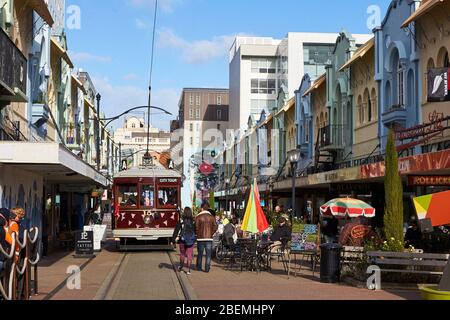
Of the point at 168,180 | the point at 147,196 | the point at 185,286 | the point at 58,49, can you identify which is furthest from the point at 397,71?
the point at 185,286

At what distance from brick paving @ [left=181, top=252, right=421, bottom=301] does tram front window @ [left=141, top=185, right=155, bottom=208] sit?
28.4 feet

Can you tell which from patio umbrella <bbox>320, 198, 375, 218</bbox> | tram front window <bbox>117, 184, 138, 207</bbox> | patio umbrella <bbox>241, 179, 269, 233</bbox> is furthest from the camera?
tram front window <bbox>117, 184, 138, 207</bbox>

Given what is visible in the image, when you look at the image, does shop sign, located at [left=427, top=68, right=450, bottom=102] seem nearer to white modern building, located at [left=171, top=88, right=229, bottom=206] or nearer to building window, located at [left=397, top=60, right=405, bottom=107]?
building window, located at [left=397, top=60, right=405, bottom=107]

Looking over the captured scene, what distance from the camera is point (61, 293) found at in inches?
528

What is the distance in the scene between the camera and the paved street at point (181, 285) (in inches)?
511

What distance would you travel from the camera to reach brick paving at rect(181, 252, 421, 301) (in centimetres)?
1290

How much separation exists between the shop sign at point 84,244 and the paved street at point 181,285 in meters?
2.17

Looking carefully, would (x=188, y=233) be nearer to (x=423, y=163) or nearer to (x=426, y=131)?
(x=423, y=163)

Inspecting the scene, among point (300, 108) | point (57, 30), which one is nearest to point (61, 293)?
point (57, 30)

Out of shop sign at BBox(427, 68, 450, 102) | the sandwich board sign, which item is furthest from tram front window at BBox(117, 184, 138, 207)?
the sandwich board sign

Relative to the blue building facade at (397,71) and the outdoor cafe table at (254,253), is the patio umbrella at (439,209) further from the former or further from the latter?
the blue building facade at (397,71)

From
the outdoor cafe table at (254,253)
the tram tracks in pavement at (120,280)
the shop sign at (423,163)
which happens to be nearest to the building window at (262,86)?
the shop sign at (423,163)

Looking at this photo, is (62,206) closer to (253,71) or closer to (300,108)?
(300,108)

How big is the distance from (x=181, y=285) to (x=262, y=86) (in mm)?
85964
